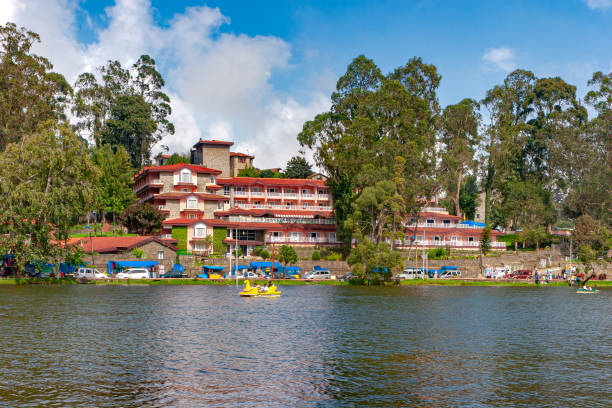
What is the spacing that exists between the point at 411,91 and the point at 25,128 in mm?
69794

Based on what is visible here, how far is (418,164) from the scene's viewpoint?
10444cm

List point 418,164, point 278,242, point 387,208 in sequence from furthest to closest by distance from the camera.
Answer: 1. point 278,242
2. point 418,164
3. point 387,208

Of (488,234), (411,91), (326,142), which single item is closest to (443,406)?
(326,142)

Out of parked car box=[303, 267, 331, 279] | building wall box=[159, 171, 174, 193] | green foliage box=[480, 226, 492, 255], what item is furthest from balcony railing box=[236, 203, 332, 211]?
green foliage box=[480, 226, 492, 255]

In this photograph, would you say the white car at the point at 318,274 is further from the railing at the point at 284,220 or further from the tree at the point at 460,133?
the tree at the point at 460,133

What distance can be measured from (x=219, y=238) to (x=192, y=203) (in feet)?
36.1

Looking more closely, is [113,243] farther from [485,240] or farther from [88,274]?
[485,240]

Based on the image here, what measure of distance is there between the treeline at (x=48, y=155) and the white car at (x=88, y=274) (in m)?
6.53

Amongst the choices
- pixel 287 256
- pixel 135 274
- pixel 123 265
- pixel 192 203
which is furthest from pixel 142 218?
pixel 287 256

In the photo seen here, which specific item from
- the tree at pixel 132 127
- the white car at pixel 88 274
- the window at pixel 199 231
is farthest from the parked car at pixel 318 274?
the tree at pixel 132 127

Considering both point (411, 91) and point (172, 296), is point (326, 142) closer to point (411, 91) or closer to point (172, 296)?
point (411, 91)

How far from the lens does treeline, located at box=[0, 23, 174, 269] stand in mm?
79081

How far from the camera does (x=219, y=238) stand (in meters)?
116

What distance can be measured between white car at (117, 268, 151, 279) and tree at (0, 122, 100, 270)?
12.2m
